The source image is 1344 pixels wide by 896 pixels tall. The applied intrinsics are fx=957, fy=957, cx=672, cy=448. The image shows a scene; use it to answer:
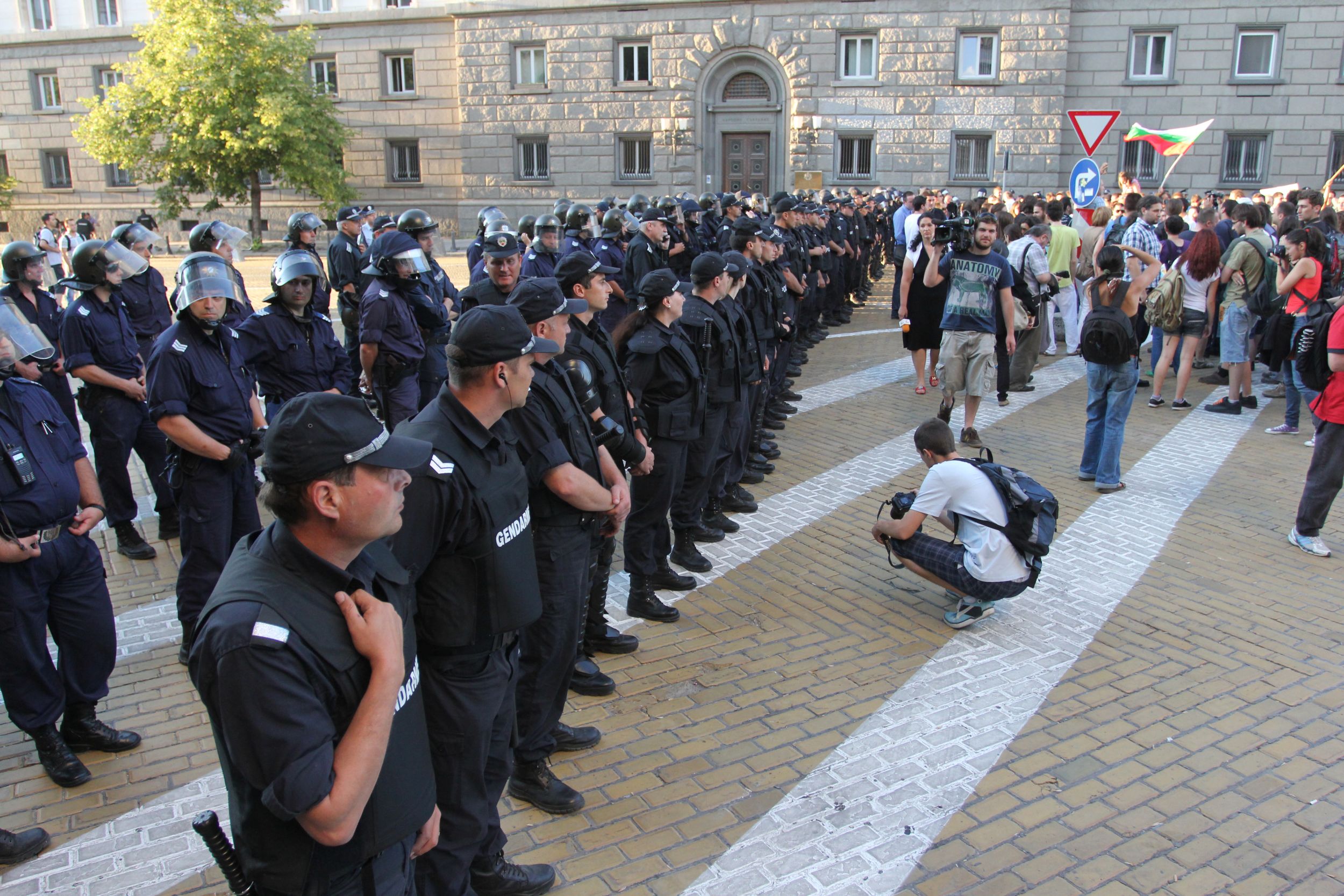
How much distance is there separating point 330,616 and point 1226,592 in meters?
6.09

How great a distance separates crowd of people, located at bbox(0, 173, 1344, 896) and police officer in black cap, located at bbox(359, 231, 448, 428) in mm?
27

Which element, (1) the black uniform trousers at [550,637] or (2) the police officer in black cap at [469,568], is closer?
(2) the police officer in black cap at [469,568]

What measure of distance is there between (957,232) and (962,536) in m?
4.59

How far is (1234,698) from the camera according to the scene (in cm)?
502

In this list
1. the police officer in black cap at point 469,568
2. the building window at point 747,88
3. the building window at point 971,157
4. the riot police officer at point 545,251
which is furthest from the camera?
the building window at point 747,88

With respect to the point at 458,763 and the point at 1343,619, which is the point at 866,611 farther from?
the point at 458,763

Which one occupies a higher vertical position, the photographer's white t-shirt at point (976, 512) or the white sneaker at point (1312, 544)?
the photographer's white t-shirt at point (976, 512)

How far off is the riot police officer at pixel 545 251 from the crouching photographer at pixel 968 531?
18.3ft

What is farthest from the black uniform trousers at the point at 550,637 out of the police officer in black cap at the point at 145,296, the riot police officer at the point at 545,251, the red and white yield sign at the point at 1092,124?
the red and white yield sign at the point at 1092,124

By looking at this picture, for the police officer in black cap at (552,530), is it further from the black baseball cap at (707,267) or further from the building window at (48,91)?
the building window at (48,91)

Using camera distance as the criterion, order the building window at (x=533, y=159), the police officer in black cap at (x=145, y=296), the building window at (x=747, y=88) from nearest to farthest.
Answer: the police officer in black cap at (x=145, y=296) < the building window at (x=747, y=88) < the building window at (x=533, y=159)

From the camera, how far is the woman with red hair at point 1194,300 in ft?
34.7

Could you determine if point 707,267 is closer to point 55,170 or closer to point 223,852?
point 223,852

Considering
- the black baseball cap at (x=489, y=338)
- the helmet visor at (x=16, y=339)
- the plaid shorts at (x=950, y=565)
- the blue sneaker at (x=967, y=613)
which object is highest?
the black baseball cap at (x=489, y=338)
